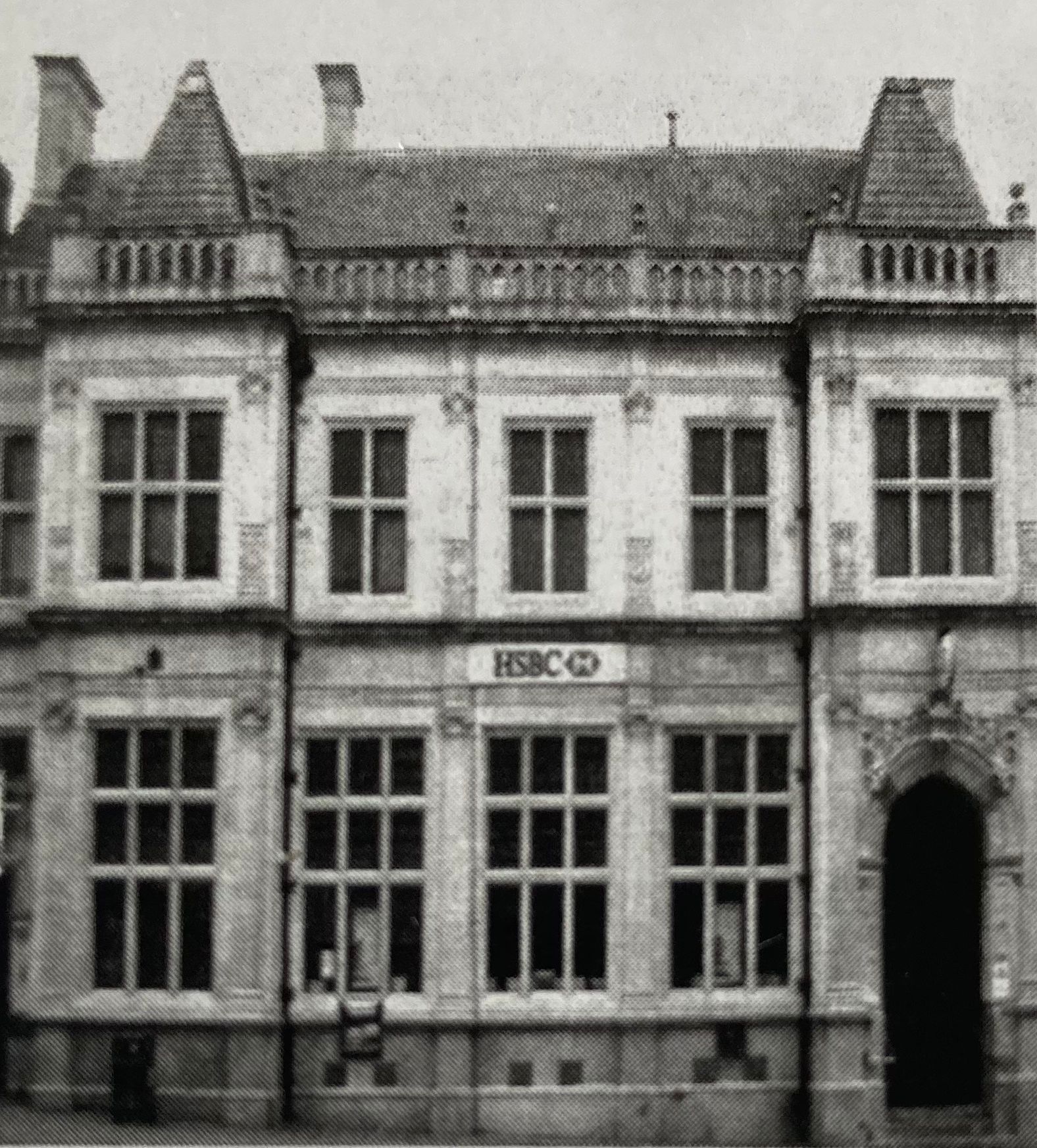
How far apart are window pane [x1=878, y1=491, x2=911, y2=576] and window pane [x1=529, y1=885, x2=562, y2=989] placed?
18.1 ft

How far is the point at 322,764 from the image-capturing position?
20516 mm

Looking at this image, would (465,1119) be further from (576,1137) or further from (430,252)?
(430,252)

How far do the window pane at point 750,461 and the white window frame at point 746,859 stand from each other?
9.70 ft

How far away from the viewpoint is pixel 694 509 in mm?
21000

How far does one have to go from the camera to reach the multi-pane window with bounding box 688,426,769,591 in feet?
68.6

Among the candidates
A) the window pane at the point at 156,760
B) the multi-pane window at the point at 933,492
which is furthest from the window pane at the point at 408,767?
the multi-pane window at the point at 933,492

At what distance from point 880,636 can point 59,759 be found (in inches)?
383

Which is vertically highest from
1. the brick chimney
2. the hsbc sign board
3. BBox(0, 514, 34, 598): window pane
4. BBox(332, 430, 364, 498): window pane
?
the brick chimney

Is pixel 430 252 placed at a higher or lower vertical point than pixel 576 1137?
higher

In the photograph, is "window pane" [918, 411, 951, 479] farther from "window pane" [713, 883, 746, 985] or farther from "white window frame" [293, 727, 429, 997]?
"white window frame" [293, 727, 429, 997]

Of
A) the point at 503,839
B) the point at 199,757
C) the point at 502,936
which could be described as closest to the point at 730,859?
the point at 503,839

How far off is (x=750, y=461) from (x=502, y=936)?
6.50 metres

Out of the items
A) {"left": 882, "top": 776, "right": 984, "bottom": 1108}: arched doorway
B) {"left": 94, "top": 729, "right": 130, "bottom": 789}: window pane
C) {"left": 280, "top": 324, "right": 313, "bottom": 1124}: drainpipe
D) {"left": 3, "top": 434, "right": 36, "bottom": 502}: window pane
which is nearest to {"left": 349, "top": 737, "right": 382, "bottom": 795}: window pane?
{"left": 280, "top": 324, "right": 313, "bottom": 1124}: drainpipe

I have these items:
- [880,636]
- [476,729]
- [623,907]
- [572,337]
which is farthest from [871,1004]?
[572,337]
